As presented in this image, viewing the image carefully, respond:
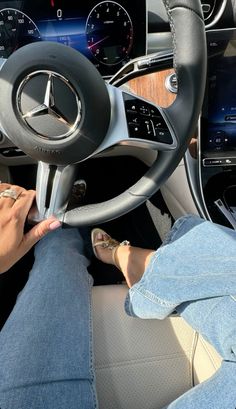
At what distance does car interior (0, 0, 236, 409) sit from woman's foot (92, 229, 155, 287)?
0.15ft

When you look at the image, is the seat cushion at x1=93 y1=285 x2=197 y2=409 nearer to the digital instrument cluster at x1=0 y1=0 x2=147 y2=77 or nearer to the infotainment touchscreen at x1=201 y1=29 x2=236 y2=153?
the infotainment touchscreen at x1=201 y1=29 x2=236 y2=153

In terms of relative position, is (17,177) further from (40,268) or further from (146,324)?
(146,324)

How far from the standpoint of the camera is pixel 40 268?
41.1 inches

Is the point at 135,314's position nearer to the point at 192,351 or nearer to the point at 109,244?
the point at 192,351

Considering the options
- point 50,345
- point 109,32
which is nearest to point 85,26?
point 109,32

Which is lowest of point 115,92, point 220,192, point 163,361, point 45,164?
point 163,361

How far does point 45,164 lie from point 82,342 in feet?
1.24

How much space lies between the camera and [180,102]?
659mm

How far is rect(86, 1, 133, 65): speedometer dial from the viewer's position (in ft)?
3.31

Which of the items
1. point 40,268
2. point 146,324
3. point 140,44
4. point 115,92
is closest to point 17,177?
point 40,268

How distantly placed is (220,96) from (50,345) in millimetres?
654

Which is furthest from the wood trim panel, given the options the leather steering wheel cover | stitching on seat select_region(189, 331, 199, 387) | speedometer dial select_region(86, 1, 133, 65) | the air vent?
A: stitching on seat select_region(189, 331, 199, 387)

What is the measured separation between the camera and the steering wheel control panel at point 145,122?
0.64 metres

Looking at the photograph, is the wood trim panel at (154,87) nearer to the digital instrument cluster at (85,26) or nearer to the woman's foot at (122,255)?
the digital instrument cluster at (85,26)
